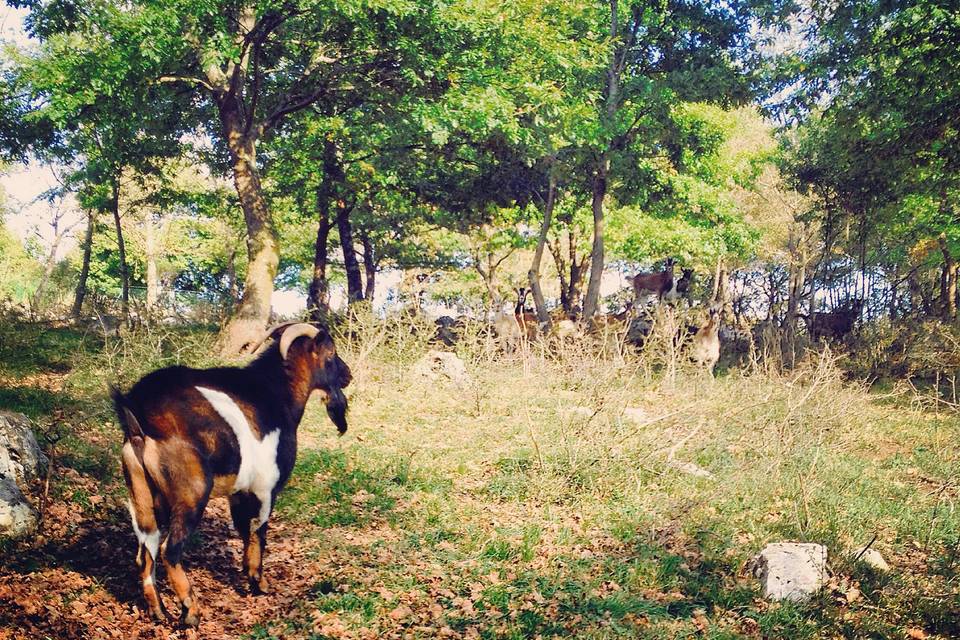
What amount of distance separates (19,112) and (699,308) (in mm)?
15812

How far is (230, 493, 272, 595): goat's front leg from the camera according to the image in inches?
172

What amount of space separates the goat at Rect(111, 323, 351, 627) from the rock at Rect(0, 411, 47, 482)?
6.47 ft

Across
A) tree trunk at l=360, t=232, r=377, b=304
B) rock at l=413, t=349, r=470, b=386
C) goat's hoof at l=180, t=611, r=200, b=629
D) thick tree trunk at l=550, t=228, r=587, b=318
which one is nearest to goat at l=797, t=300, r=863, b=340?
thick tree trunk at l=550, t=228, r=587, b=318

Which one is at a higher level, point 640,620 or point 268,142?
point 268,142

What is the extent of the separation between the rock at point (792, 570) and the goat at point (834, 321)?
1391 cm

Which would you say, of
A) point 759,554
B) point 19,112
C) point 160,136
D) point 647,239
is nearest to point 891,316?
point 647,239

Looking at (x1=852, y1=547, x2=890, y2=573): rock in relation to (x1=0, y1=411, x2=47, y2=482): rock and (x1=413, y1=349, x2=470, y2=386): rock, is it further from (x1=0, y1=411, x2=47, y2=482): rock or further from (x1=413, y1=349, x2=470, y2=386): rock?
(x1=0, y1=411, x2=47, y2=482): rock

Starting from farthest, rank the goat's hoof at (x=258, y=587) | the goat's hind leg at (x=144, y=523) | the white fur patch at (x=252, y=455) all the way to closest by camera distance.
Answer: the goat's hoof at (x=258, y=587)
the white fur patch at (x=252, y=455)
the goat's hind leg at (x=144, y=523)

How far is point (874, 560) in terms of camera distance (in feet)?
19.0

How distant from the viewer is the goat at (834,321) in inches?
706

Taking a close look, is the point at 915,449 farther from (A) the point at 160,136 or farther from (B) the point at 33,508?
(A) the point at 160,136

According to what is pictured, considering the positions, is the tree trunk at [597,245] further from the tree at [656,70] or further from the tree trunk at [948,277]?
the tree trunk at [948,277]

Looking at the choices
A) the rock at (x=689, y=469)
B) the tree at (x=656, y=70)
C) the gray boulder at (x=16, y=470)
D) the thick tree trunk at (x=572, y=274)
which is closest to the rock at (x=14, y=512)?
the gray boulder at (x=16, y=470)

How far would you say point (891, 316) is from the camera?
1677 centimetres
